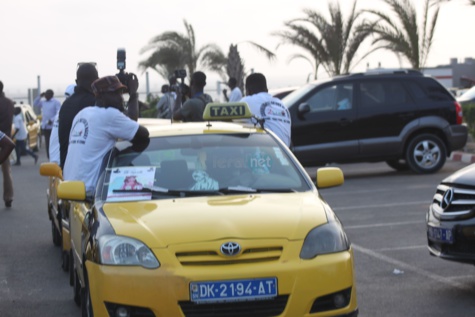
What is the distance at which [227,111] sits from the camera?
369 inches

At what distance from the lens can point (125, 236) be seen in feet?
22.2

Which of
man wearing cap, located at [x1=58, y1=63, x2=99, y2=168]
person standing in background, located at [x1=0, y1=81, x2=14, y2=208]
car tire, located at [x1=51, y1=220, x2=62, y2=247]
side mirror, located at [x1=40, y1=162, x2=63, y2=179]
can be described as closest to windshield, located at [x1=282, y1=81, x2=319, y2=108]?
person standing in background, located at [x1=0, y1=81, x2=14, y2=208]

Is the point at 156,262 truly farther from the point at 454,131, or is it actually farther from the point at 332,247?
the point at 454,131

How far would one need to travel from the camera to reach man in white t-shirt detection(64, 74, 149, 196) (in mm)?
8898

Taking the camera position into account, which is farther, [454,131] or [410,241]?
[454,131]

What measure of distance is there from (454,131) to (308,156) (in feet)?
8.63

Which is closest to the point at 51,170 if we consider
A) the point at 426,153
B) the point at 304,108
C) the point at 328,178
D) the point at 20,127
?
the point at 328,178

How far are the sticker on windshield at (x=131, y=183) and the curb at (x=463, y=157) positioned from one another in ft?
49.1

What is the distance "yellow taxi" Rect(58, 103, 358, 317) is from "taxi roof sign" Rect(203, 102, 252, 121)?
130 cm

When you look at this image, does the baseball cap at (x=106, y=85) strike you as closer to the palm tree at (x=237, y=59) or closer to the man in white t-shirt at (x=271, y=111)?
the man in white t-shirt at (x=271, y=111)

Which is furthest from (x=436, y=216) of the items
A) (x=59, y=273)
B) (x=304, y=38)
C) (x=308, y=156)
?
(x=304, y=38)

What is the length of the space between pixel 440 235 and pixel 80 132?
117 inches

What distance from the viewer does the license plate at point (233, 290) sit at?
6.45 m

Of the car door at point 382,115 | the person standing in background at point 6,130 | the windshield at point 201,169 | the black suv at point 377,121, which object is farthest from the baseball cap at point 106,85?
the car door at point 382,115
